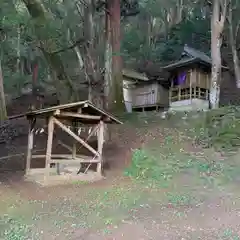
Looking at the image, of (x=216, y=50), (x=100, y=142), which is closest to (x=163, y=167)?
(x=100, y=142)

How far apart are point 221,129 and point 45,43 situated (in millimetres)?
8425

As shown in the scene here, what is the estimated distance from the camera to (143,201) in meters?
9.06

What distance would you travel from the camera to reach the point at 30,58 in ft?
106

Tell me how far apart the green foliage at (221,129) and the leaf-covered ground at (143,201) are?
0.65 metres

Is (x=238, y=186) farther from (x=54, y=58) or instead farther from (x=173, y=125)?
(x=54, y=58)

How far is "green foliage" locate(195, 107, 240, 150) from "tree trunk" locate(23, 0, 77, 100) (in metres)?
6.19

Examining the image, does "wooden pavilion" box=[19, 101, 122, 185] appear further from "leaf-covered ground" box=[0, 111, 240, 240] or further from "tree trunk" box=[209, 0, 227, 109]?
"tree trunk" box=[209, 0, 227, 109]

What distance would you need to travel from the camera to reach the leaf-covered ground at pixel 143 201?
6.93m

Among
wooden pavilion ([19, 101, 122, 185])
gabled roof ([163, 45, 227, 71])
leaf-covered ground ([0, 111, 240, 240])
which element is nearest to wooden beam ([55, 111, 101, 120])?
wooden pavilion ([19, 101, 122, 185])

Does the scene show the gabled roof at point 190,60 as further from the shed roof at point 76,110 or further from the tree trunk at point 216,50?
the shed roof at point 76,110

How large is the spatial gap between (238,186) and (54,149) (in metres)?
8.18

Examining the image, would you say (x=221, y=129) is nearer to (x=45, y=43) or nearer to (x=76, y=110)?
(x=76, y=110)

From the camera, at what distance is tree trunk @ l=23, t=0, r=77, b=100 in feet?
49.0

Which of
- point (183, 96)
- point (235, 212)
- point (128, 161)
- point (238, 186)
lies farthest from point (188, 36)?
point (235, 212)
